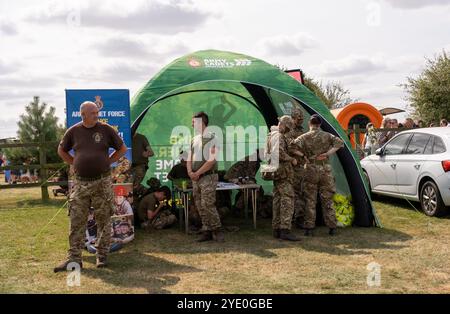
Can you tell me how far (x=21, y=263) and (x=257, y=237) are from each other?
346 centimetres

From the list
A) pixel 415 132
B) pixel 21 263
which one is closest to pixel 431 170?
pixel 415 132

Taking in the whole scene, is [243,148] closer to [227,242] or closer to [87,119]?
[227,242]

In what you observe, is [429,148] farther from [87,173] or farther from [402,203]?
[87,173]

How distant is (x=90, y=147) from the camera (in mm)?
6254

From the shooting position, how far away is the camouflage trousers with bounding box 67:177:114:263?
246 inches

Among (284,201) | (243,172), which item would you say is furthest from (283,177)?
(243,172)

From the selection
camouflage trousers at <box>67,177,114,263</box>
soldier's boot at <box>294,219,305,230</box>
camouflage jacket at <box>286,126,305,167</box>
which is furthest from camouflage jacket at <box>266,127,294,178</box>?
camouflage trousers at <box>67,177,114,263</box>

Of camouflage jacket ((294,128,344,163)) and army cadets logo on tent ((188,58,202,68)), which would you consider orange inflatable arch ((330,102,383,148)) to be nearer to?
army cadets logo on tent ((188,58,202,68))

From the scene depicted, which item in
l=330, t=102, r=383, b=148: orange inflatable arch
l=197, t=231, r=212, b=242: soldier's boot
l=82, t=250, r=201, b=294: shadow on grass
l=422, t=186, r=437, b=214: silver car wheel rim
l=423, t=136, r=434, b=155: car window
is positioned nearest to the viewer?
l=82, t=250, r=201, b=294: shadow on grass

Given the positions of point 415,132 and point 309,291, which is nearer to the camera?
point 309,291

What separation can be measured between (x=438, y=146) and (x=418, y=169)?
534 millimetres
